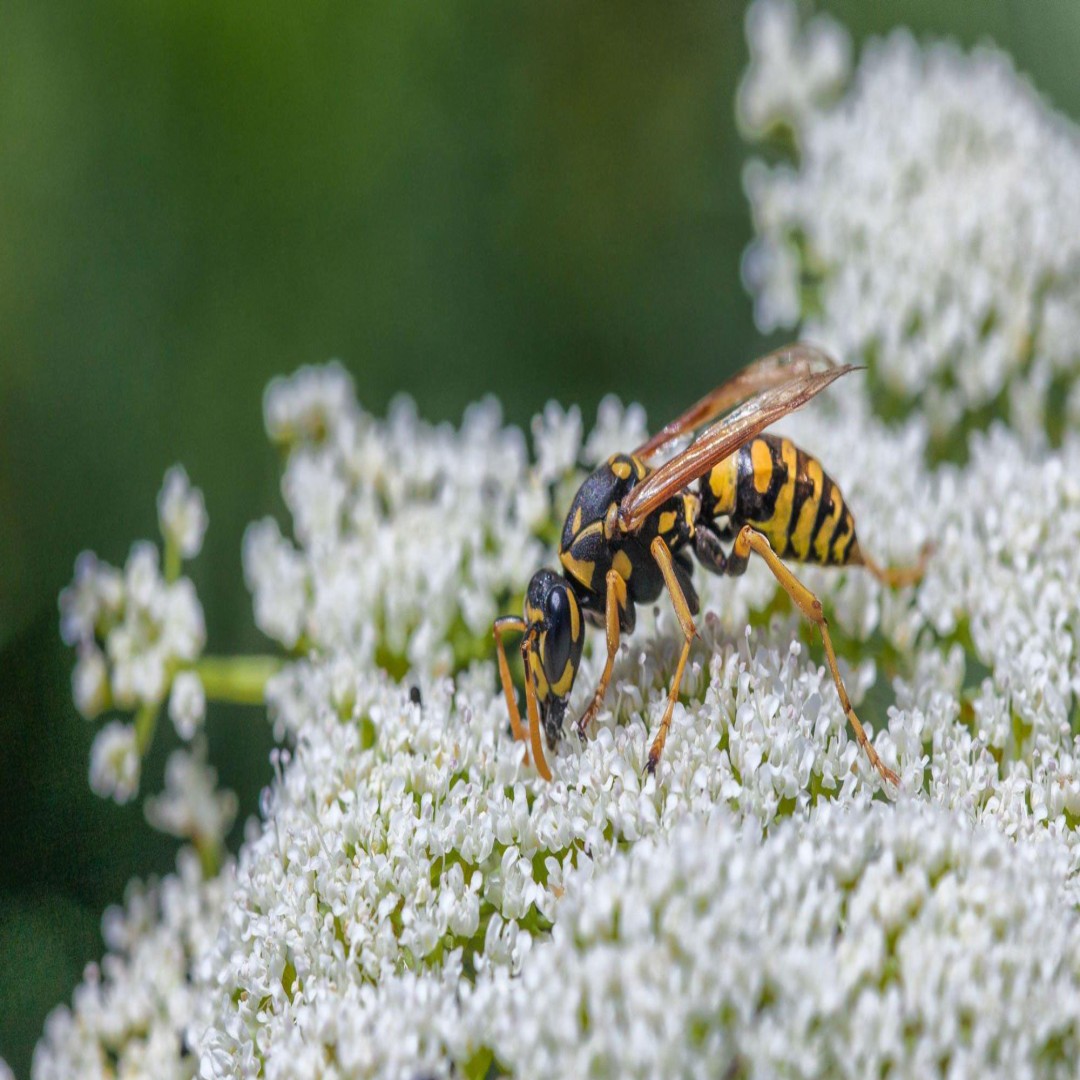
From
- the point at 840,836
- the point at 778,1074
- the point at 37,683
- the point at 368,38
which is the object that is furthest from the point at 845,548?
the point at 368,38

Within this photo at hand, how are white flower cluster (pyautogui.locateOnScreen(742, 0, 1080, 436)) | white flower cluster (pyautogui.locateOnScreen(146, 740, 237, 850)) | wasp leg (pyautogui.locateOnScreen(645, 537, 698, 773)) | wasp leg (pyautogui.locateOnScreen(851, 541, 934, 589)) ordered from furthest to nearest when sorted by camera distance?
white flower cluster (pyautogui.locateOnScreen(742, 0, 1080, 436)), white flower cluster (pyautogui.locateOnScreen(146, 740, 237, 850)), wasp leg (pyautogui.locateOnScreen(851, 541, 934, 589)), wasp leg (pyautogui.locateOnScreen(645, 537, 698, 773))

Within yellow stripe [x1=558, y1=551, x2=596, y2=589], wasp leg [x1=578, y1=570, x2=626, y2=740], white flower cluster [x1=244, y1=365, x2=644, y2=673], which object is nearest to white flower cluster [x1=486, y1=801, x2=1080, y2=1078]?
wasp leg [x1=578, y1=570, x2=626, y2=740]

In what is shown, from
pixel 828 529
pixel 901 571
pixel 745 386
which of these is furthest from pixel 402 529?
pixel 901 571

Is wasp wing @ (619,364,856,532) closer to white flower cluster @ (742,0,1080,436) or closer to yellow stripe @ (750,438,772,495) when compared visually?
yellow stripe @ (750,438,772,495)

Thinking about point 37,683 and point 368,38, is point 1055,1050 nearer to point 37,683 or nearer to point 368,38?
point 37,683

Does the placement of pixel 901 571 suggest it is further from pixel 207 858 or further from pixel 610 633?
pixel 207 858

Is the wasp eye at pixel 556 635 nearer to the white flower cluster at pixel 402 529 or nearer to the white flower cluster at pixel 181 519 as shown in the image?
the white flower cluster at pixel 402 529
